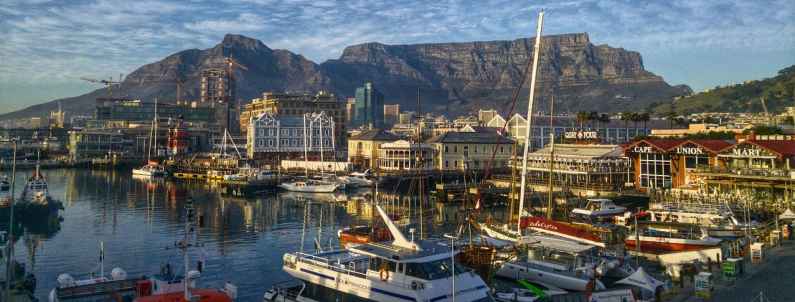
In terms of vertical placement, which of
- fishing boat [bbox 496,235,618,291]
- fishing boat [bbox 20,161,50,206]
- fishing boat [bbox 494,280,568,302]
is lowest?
fishing boat [bbox 494,280,568,302]

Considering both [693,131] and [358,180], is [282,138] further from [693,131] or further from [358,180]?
[693,131]

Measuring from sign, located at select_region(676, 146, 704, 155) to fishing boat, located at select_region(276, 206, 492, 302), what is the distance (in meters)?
46.9

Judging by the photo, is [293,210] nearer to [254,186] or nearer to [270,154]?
[254,186]

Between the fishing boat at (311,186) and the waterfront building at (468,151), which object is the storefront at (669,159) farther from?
the fishing boat at (311,186)

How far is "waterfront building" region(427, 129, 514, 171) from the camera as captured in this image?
318ft

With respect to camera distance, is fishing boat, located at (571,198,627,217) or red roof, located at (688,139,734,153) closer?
fishing boat, located at (571,198,627,217)

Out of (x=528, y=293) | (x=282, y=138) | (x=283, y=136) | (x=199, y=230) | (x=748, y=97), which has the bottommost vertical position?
(x=199, y=230)

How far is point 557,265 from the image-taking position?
2884cm

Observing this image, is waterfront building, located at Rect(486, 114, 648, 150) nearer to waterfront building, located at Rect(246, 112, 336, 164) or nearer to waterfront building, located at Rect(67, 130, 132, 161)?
waterfront building, located at Rect(246, 112, 336, 164)

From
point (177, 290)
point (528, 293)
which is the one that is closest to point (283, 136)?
point (177, 290)

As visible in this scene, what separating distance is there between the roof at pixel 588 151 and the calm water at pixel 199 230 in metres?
20.5

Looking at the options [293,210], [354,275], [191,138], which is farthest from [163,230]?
[191,138]

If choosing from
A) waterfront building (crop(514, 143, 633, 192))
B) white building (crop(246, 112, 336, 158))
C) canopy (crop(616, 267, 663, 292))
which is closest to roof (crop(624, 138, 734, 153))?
waterfront building (crop(514, 143, 633, 192))

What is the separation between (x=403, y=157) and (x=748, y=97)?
128 metres
